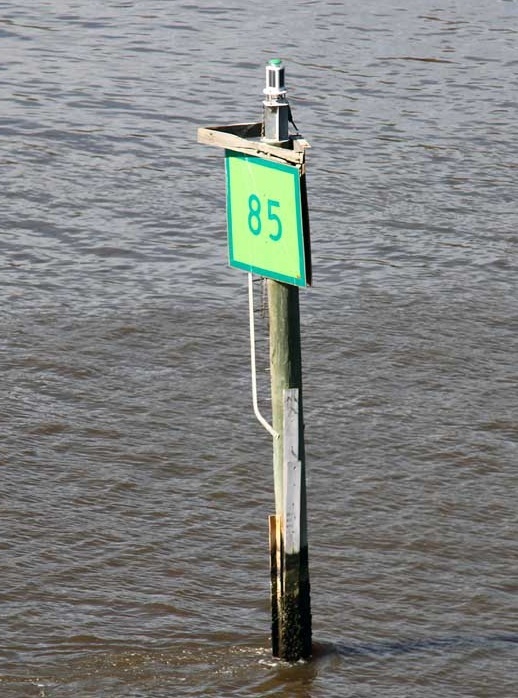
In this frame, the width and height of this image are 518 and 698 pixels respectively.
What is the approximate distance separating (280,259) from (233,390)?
373 cm

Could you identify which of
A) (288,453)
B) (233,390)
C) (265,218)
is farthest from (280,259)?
(233,390)

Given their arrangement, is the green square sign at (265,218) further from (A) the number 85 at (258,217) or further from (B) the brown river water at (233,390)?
(B) the brown river water at (233,390)

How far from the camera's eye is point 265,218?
5539 millimetres

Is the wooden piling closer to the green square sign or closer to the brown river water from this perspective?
the green square sign

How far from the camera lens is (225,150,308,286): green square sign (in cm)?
542

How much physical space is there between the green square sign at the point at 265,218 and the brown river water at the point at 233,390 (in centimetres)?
45

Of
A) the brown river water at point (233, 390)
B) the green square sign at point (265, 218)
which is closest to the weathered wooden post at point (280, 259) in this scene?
the green square sign at point (265, 218)

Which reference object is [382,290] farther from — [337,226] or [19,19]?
[19,19]

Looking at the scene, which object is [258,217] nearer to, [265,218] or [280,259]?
[265,218]

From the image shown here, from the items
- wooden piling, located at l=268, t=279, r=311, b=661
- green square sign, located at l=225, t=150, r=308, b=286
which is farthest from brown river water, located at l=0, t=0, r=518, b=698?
green square sign, located at l=225, t=150, r=308, b=286

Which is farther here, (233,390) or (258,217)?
(233,390)

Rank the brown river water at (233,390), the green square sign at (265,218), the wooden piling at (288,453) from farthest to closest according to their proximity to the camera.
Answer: the brown river water at (233,390)
the wooden piling at (288,453)
the green square sign at (265,218)

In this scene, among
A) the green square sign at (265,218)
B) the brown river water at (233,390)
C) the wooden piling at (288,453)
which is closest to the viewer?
the green square sign at (265,218)

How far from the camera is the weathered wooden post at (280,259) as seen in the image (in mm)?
5453
